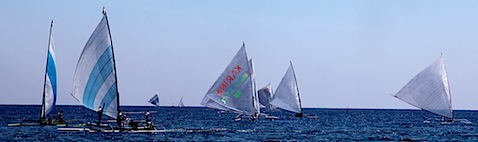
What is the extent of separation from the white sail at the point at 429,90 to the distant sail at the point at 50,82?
127 feet

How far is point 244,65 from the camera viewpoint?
278ft

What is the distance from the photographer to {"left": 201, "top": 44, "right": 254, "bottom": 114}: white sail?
278ft

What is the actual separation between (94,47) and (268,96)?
94.9 m

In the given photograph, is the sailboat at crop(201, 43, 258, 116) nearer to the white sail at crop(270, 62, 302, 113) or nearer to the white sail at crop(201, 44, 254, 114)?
the white sail at crop(201, 44, 254, 114)

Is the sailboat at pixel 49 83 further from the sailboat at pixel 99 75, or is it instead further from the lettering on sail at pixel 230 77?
the lettering on sail at pixel 230 77

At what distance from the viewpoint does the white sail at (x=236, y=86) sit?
8488 centimetres

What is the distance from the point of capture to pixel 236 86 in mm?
85625

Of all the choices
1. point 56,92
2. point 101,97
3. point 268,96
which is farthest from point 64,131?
point 268,96

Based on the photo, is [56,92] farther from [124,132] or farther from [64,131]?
[124,132]

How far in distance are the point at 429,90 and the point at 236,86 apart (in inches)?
844

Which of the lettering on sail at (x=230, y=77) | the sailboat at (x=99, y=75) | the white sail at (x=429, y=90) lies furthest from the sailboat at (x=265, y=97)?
the sailboat at (x=99, y=75)

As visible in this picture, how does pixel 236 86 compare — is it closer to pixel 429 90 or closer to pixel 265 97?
pixel 429 90

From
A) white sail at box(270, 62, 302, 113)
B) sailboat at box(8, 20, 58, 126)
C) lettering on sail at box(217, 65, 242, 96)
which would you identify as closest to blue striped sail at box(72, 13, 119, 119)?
sailboat at box(8, 20, 58, 126)

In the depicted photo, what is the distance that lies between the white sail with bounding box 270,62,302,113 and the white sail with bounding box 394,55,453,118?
1054 inches
